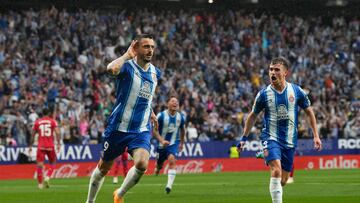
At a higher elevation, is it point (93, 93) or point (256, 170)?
point (93, 93)

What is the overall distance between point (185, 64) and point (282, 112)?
28.7m

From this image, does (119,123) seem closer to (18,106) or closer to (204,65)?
(18,106)

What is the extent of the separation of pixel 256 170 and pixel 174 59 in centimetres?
765

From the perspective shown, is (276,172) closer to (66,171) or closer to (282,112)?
(282,112)

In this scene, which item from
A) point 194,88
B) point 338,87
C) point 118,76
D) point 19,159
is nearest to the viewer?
point 118,76

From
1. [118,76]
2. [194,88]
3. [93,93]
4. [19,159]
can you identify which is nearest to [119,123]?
[118,76]

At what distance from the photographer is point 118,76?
45.3 feet

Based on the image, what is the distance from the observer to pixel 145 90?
13.9 meters

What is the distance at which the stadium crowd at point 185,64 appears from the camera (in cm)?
3803

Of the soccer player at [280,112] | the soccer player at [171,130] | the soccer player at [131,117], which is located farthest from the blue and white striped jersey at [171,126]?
the soccer player at [131,117]

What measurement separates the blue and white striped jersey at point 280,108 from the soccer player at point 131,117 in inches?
113

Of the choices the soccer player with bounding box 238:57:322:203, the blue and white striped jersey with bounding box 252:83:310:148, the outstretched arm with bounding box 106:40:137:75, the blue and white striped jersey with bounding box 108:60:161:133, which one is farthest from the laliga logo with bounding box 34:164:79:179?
the outstretched arm with bounding box 106:40:137:75

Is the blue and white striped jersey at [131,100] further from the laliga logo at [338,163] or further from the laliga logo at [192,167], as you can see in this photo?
the laliga logo at [338,163]

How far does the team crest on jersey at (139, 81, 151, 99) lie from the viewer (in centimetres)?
1391
